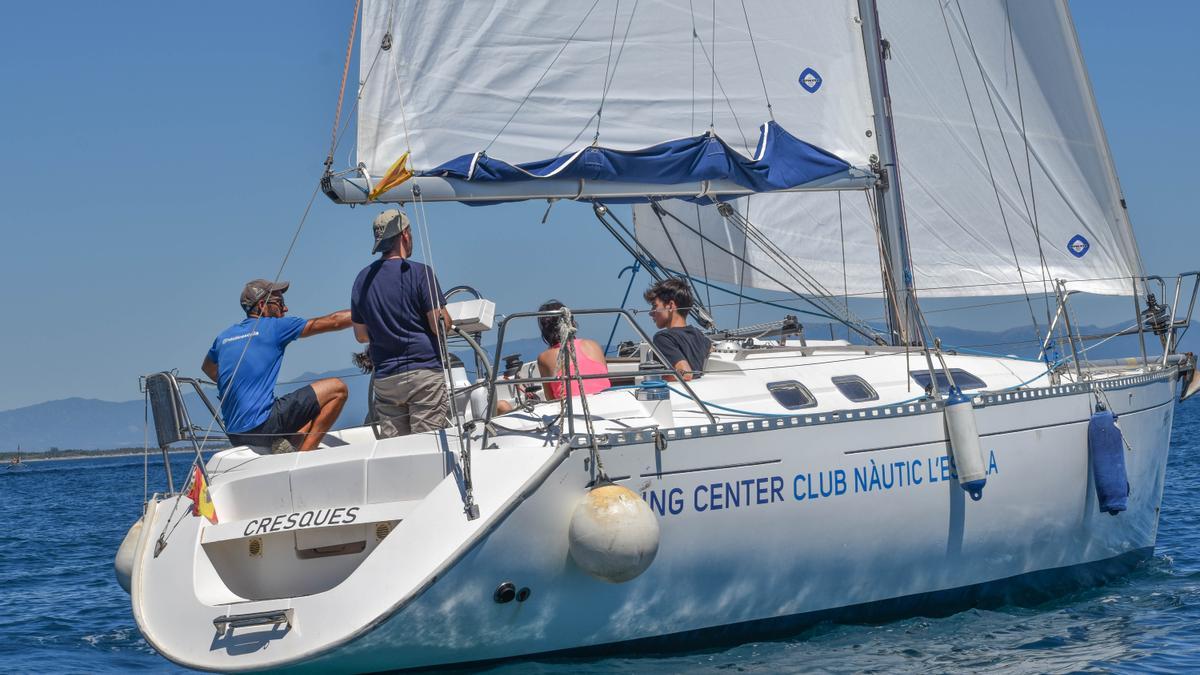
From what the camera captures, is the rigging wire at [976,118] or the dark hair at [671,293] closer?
the dark hair at [671,293]

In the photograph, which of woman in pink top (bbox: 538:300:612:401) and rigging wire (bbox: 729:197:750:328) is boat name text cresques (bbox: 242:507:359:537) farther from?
rigging wire (bbox: 729:197:750:328)

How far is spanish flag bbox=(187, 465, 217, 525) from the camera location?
660 centimetres

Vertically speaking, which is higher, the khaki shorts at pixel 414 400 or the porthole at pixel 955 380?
the khaki shorts at pixel 414 400

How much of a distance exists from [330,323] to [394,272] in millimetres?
675

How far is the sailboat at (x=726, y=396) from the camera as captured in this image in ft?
20.5

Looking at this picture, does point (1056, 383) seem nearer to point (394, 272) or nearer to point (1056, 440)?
point (1056, 440)

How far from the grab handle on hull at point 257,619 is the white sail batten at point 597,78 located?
3507 mm

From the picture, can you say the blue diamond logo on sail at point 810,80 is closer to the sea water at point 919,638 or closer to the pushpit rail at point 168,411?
the sea water at point 919,638

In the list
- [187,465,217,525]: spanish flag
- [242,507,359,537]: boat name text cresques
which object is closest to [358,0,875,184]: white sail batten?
[187,465,217,525]: spanish flag

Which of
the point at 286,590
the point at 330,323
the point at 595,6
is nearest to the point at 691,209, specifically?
the point at 595,6

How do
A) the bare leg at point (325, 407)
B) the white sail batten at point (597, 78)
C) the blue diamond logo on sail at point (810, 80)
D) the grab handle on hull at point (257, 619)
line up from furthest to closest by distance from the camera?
the blue diamond logo on sail at point (810, 80), the white sail batten at point (597, 78), the bare leg at point (325, 407), the grab handle on hull at point (257, 619)

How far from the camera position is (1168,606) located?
8.69 m

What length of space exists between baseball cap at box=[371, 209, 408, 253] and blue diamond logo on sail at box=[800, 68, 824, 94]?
386 centimetres

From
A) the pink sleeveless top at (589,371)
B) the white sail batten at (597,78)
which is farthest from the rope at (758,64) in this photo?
the pink sleeveless top at (589,371)
